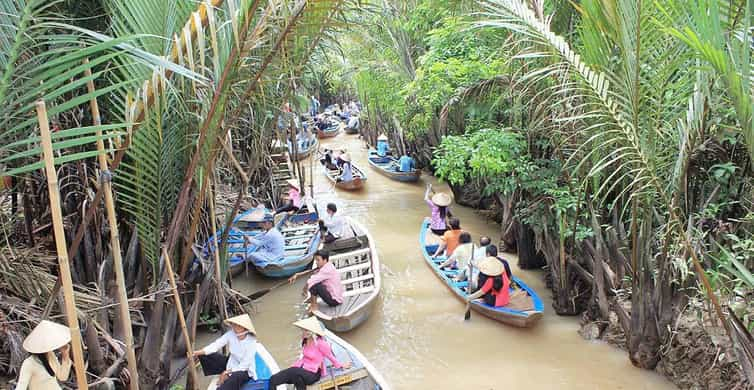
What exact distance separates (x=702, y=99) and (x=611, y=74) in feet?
2.38

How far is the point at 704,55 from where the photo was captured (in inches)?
102

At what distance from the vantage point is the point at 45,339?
2.65 metres

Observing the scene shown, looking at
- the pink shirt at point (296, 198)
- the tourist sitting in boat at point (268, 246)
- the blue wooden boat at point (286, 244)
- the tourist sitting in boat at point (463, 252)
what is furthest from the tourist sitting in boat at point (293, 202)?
the tourist sitting in boat at point (463, 252)

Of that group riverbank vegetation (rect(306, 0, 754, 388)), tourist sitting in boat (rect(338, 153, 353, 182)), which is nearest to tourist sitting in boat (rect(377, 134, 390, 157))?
tourist sitting in boat (rect(338, 153, 353, 182))

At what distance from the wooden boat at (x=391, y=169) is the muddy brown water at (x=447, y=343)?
7.52 metres

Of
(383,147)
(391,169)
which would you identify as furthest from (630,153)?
(383,147)

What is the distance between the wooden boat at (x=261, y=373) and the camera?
4656 millimetres

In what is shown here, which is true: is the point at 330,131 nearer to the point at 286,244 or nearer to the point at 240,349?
the point at 286,244

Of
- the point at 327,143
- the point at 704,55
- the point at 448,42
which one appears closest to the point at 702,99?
the point at 704,55

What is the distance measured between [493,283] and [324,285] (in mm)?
2249

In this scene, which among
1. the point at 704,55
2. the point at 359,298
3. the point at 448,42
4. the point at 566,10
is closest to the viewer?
the point at 704,55

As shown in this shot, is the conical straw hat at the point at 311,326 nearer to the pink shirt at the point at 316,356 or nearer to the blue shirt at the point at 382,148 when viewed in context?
the pink shirt at the point at 316,356

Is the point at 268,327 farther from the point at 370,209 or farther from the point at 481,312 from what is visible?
the point at 370,209

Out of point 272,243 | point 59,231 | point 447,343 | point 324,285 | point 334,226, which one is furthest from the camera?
point 334,226
